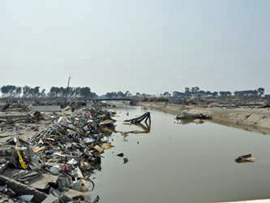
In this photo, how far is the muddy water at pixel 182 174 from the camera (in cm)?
1331

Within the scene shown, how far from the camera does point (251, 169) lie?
717 inches

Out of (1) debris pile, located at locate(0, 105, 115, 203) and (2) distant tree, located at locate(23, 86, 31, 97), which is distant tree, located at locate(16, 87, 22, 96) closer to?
(2) distant tree, located at locate(23, 86, 31, 97)

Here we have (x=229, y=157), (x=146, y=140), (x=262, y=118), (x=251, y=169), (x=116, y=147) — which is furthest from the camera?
(x=262, y=118)

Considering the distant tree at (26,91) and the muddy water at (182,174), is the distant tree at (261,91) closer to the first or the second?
the distant tree at (26,91)

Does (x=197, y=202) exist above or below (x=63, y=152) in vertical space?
below

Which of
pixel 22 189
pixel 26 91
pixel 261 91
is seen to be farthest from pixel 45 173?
pixel 261 91

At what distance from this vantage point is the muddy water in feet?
43.7

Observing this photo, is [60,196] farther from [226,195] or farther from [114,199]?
[226,195]

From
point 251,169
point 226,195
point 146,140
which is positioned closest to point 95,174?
point 226,195

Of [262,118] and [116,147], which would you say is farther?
[262,118]

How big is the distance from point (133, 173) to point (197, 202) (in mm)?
5562

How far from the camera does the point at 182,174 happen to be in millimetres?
16797

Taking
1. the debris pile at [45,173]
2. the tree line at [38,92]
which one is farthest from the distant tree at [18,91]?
the debris pile at [45,173]

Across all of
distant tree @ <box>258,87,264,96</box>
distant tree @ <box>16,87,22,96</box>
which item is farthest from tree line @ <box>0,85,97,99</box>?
distant tree @ <box>258,87,264,96</box>
